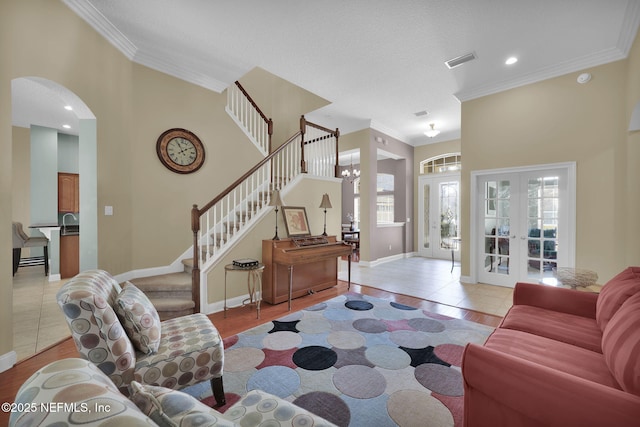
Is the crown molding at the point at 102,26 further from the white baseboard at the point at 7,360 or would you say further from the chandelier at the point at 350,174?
the chandelier at the point at 350,174

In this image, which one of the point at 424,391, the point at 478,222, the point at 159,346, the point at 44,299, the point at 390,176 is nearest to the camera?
the point at 159,346

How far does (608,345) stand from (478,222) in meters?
3.67

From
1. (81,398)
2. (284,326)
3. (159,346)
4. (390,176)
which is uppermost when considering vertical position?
(390,176)

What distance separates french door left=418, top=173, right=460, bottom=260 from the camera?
7312mm

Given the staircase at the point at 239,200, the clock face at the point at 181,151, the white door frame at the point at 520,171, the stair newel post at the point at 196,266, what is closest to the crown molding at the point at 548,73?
the white door frame at the point at 520,171

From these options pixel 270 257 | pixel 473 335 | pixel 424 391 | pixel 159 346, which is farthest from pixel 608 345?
pixel 270 257

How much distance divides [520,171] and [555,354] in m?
3.69

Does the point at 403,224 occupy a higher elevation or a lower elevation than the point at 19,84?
lower

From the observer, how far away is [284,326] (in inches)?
119

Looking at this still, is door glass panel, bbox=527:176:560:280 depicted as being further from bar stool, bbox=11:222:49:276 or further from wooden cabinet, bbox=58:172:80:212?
wooden cabinet, bbox=58:172:80:212

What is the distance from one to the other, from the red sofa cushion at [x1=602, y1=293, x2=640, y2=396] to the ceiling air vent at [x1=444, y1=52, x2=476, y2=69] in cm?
338

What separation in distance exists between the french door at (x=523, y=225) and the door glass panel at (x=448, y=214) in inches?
104

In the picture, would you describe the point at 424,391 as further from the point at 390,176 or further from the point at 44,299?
the point at 390,176

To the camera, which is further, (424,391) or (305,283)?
(305,283)
